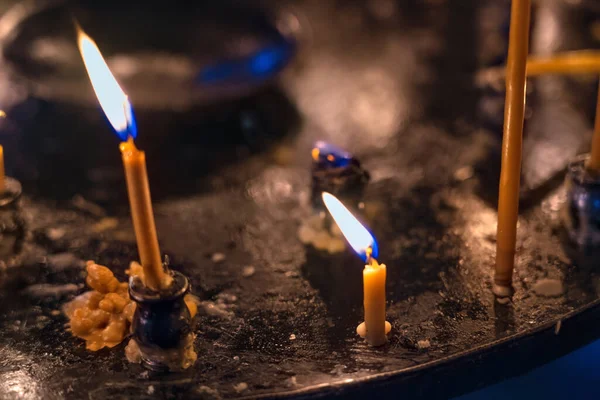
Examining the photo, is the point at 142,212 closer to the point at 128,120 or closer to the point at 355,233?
the point at 128,120

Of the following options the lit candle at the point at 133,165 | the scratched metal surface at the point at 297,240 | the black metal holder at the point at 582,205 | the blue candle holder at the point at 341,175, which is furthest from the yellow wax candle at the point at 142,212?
the black metal holder at the point at 582,205

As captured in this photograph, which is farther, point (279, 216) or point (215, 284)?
point (279, 216)

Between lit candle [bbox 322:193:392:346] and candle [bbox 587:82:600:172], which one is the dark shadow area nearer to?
lit candle [bbox 322:193:392:346]

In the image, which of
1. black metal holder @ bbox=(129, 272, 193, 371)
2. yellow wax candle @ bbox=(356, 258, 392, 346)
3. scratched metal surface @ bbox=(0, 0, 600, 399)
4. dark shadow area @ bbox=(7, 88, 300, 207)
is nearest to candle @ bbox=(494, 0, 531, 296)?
scratched metal surface @ bbox=(0, 0, 600, 399)

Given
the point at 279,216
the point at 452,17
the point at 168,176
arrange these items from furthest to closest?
the point at 452,17 → the point at 168,176 → the point at 279,216

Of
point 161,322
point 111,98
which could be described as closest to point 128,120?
point 111,98

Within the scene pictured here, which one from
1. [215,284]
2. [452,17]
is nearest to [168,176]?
[215,284]

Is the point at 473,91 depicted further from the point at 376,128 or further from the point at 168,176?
the point at 168,176
